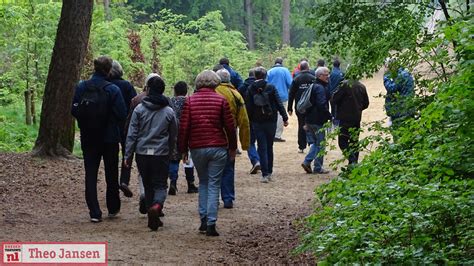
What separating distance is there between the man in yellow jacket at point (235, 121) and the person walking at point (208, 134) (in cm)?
91

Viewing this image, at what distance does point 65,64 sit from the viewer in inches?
570

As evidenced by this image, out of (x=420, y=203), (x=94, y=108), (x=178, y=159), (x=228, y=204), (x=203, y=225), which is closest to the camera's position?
(x=420, y=203)

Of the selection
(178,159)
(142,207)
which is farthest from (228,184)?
(142,207)

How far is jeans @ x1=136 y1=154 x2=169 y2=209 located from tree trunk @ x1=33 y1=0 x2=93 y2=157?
5.03m

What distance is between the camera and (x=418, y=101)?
332 inches

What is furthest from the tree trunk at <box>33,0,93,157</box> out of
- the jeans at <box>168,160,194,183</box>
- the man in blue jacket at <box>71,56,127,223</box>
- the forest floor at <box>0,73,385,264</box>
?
the man in blue jacket at <box>71,56,127,223</box>

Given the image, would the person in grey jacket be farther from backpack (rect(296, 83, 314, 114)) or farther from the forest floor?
backpack (rect(296, 83, 314, 114))

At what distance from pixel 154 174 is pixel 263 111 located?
4.89m

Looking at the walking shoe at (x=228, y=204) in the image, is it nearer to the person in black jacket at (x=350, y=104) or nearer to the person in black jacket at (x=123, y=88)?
Answer: the person in black jacket at (x=123, y=88)

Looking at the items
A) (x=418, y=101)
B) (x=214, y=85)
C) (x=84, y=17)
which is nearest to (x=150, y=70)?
(x=84, y=17)

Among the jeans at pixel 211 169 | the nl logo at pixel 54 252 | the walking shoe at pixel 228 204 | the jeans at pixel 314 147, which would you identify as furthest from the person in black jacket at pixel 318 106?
the nl logo at pixel 54 252

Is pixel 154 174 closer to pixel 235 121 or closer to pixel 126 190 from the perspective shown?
pixel 235 121

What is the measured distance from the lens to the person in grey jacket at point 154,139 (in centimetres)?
985

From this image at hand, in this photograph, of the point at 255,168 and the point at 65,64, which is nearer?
the point at 65,64
